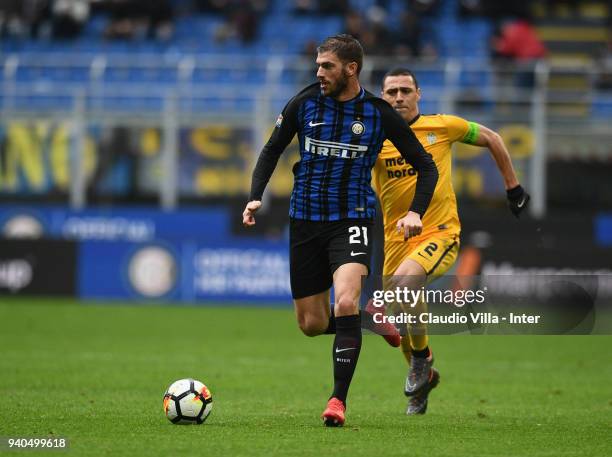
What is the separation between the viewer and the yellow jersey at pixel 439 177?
9.13 m

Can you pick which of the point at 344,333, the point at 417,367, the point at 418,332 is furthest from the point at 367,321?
the point at 417,367

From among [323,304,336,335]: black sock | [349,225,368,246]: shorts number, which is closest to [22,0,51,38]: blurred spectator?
[323,304,336,335]: black sock

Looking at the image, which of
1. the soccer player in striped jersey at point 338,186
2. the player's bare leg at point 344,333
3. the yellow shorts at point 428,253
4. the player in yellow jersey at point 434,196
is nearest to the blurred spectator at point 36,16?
the player in yellow jersey at point 434,196

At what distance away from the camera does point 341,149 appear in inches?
314

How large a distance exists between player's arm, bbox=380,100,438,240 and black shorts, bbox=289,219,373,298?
1.00 ft

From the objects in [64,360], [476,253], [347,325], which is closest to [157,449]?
[347,325]

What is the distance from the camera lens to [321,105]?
7973mm

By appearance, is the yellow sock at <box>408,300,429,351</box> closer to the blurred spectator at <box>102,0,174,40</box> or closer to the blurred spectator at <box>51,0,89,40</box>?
the blurred spectator at <box>102,0,174,40</box>

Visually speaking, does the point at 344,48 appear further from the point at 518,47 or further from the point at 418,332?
the point at 518,47

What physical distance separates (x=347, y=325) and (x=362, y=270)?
0.36 m

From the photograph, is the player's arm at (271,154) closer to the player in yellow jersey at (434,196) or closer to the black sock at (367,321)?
the black sock at (367,321)

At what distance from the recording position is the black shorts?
7914mm

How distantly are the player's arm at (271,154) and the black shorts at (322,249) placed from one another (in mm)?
319

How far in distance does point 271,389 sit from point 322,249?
2.83 m
